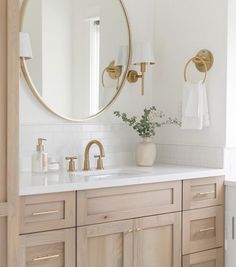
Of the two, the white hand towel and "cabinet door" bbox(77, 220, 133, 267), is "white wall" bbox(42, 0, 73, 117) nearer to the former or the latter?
the white hand towel

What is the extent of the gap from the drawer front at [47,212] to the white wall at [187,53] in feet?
3.99

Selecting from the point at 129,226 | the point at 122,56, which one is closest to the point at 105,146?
the point at 122,56

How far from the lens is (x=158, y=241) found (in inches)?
118

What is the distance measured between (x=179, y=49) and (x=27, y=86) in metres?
1.09

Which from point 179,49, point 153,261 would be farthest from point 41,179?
point 179,49

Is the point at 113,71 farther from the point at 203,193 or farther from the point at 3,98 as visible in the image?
the point at 3,98

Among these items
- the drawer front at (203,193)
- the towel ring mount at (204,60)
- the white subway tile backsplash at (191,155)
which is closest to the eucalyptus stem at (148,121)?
the white subway tile backsplash at (191,155)

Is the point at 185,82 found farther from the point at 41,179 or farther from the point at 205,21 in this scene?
the point at 41,179

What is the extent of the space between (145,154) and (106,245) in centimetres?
88

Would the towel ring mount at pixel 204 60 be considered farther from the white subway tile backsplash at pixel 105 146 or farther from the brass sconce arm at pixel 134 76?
the white subway tile backsplash at pixel 105 146

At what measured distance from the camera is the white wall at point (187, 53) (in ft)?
11.2

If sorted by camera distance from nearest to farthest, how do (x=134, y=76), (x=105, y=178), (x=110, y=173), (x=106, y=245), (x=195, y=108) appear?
1. (x=106, y=245)
2. (x=105, y=178)
3. (x=110, y=173)
4. (x=195, y=108)
5. (x=134, y=76)

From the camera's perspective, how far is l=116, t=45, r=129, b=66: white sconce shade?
354 centimetres

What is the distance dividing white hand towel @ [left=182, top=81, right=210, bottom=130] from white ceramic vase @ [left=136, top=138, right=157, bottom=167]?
0.25m
